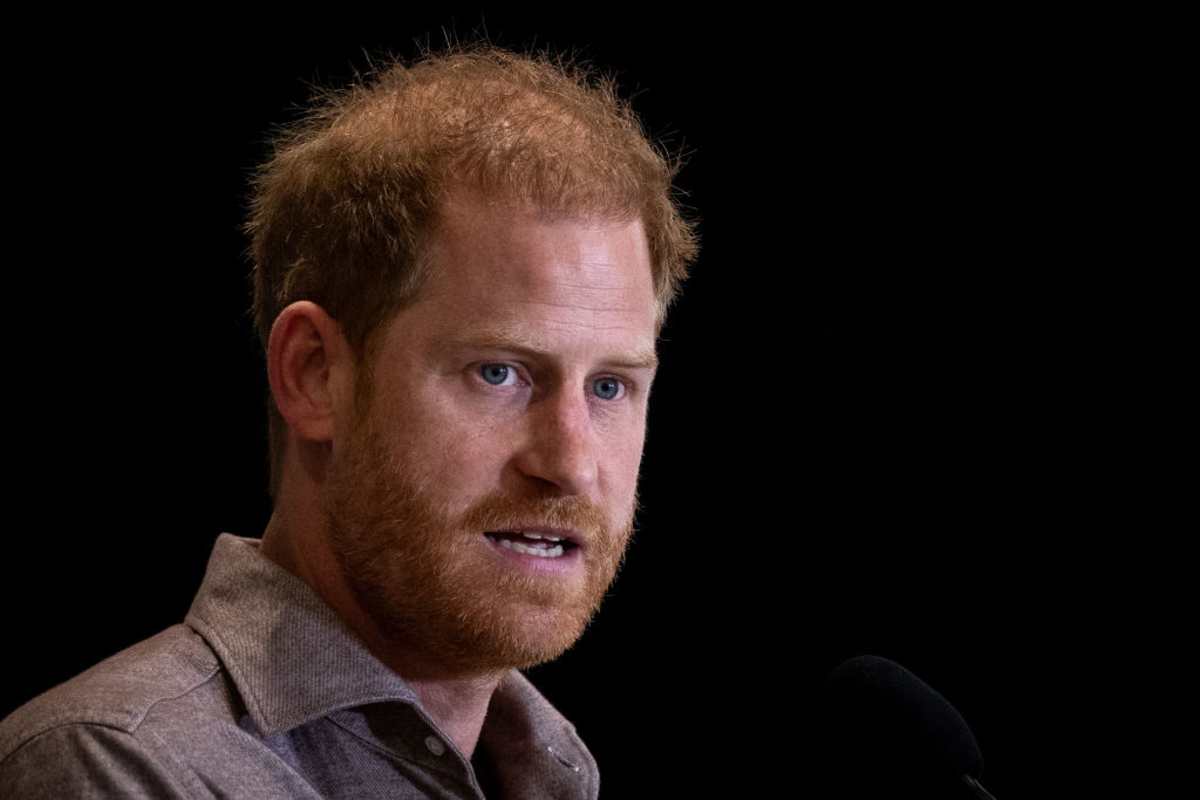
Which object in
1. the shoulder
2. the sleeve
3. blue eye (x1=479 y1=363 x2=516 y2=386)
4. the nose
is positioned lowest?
the sleeve

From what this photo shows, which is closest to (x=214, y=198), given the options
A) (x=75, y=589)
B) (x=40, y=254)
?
(x=40, y=254)

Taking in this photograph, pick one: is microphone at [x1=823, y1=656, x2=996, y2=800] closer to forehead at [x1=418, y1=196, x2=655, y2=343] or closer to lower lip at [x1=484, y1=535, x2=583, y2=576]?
lower lip at [x1=484, y1=535, x2=583, y2=576]

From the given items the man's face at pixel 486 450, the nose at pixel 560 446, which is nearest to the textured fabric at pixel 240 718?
the man's face at pixel 486 450

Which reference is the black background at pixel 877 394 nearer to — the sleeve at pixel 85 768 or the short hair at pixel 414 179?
the short hair at pixel 414 179

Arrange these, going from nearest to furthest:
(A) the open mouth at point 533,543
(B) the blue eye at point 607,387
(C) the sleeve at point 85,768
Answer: (C) the sleeve at point 85,768 < (A) the open mouth at point 533,543 < (B) the blue eye at point 607,387

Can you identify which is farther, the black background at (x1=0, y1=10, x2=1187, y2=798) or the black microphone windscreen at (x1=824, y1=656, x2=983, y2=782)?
the black background at (x1=0, y1=10, x2=1187, y2=798)

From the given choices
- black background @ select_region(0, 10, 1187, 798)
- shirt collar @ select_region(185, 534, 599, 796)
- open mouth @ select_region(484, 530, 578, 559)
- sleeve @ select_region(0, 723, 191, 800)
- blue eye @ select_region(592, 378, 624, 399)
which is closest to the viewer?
sleeve @ select_region(0, 723, 191, 800)

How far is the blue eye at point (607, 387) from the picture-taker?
7.15 ft

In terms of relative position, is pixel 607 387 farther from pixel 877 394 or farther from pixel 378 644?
pixel 877 394

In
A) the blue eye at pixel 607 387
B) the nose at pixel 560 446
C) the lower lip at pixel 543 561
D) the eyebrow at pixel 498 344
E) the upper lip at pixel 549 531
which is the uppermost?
the eyebrow at pixel 498 344

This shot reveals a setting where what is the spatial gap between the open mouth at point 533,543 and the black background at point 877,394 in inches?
61.4

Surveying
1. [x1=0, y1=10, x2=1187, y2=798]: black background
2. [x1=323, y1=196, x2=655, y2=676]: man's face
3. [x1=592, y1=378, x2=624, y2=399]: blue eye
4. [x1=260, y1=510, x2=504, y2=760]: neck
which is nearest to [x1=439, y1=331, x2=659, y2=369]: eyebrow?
[x1=323, y1=196, x2=655, y2=676]: man's face

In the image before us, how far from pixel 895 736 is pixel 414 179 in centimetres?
100

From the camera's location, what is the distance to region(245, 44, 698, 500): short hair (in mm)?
2119
